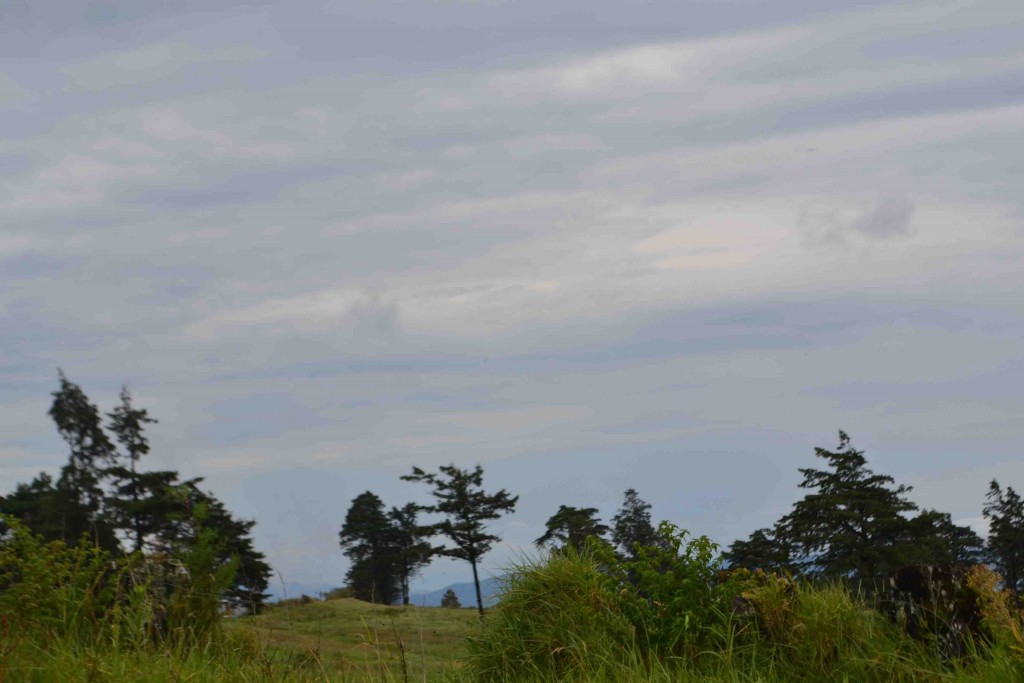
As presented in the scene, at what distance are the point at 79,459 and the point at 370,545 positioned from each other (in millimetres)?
20541

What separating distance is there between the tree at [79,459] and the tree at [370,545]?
711 inches

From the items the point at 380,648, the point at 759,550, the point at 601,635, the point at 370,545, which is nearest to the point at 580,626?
the point at 601,635

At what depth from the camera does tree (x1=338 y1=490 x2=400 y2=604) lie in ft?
192

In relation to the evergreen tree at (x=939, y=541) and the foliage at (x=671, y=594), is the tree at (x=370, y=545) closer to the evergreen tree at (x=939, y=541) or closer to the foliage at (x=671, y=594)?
the evergreen tree at (x=939, y=541)

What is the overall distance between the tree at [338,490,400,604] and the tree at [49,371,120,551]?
59.3ft

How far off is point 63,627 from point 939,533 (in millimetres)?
36871

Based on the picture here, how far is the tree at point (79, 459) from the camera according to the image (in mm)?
39156

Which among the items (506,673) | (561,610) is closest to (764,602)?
(561,610)

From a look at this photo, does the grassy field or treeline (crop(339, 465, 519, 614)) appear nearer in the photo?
the grassy field

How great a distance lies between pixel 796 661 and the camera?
9.17 metres

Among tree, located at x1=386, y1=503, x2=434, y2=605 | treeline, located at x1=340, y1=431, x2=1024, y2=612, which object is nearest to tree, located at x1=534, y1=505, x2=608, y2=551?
treeline, located at x1=340, y1=431, x2=1024, y2=612

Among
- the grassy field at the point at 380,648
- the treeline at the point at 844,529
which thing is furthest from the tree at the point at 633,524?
the grassy field at the point at 380,648

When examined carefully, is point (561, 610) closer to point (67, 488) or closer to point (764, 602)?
point (764, 602)

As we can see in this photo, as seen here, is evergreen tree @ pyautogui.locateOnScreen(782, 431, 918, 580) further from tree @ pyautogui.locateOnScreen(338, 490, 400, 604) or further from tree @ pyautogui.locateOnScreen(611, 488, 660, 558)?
tree @ pyautogui.locateOnScreen(338, 490, 400, 604)
